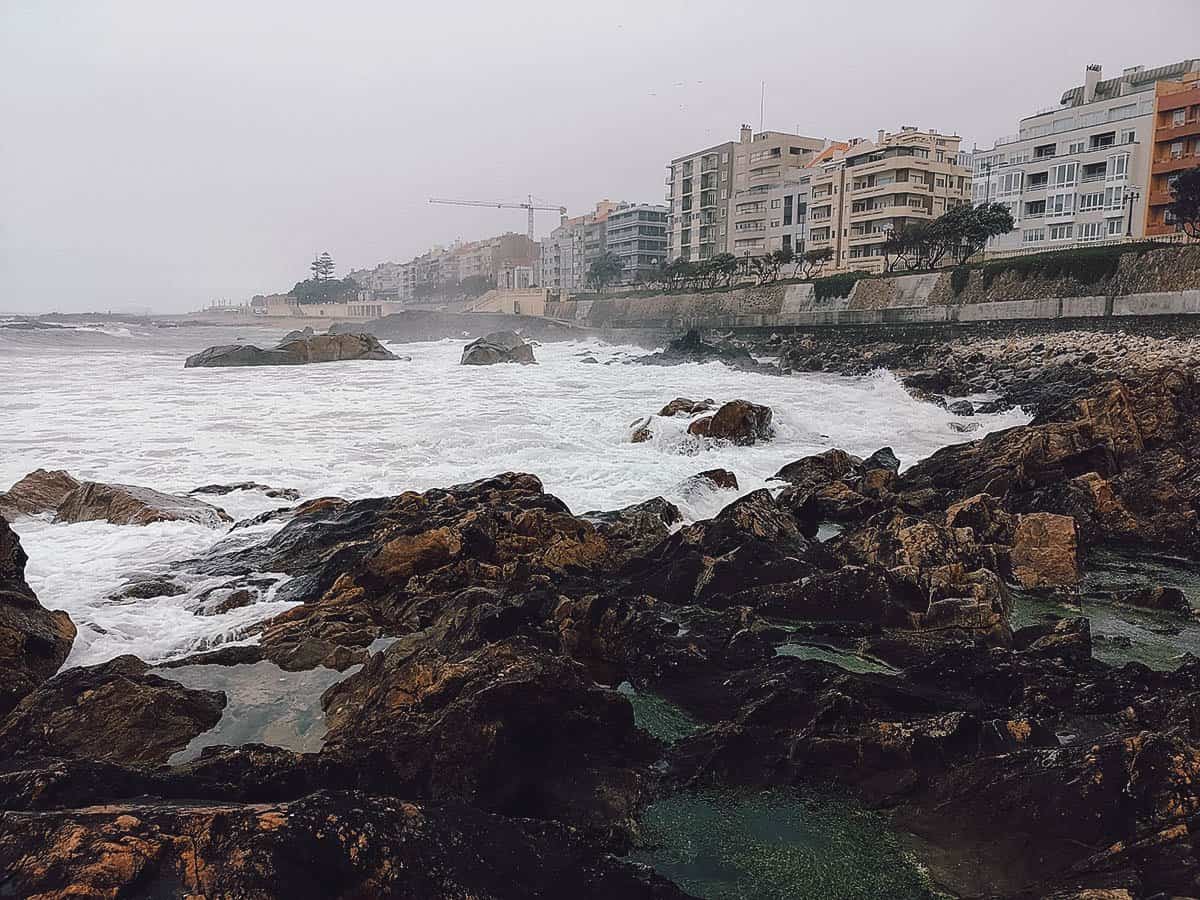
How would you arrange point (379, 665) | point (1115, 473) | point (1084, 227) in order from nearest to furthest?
point (379, 665), point (1115, 473), point (1084, 227)

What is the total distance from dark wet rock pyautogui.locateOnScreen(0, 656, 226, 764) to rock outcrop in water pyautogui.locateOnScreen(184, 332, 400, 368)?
41.0 metres

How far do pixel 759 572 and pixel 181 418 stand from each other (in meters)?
17.3

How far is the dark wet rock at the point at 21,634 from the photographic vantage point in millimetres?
5383

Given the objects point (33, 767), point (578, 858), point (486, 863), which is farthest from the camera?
point (33, 767)

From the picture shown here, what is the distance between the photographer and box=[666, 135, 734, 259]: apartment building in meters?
86.2

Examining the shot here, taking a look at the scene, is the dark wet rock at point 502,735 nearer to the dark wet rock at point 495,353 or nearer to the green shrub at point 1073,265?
the green shrub at point 1073,265

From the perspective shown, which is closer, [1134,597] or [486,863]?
[486,863]

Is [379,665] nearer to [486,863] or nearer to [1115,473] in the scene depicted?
[486,863]

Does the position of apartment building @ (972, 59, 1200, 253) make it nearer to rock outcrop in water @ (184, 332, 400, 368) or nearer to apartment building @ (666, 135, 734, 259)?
apartment building @ (666, 135, 734, 259)

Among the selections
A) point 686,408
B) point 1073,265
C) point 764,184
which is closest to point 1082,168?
point 1073,265

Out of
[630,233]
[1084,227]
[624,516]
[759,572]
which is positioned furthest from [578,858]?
[630,233]

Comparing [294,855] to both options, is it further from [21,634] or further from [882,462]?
[882,462]

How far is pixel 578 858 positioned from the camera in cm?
353

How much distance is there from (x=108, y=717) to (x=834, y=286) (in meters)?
50.9
